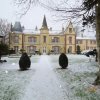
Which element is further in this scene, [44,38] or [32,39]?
[44,38]

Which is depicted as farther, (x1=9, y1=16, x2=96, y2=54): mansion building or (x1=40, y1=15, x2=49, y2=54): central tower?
(x1=40, y1=15, x2=49, y2=54): central tower

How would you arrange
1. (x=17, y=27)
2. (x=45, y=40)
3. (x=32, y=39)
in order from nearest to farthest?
(x=17, y=27) → (x=32, y=39) → (x=45, y=40)

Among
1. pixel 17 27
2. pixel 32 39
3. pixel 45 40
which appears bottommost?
pixel 45 40

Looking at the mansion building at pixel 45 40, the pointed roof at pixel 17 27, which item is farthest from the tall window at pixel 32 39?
the pointed roof at pixel 17 27

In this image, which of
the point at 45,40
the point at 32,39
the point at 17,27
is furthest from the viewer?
the point at 45,40

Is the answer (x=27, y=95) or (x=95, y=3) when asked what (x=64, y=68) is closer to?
(x=95, y=3)

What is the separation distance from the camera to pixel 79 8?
15.5m

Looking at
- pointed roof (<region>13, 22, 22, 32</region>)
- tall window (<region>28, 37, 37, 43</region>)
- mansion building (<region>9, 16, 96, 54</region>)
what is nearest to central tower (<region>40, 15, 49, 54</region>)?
mansion building (<region>9, 16, 96, 54</region>)

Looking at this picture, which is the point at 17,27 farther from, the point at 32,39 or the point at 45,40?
the point at 45,40

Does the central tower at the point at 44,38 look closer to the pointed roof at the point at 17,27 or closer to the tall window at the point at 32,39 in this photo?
the tall window at the point at 32,39

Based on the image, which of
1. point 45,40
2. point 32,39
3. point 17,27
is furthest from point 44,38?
point 17,27

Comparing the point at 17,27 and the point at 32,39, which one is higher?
the point at 17,27

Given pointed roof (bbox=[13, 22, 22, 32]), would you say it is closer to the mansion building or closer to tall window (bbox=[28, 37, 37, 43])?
the mansion building

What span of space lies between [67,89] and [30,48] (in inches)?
2842
